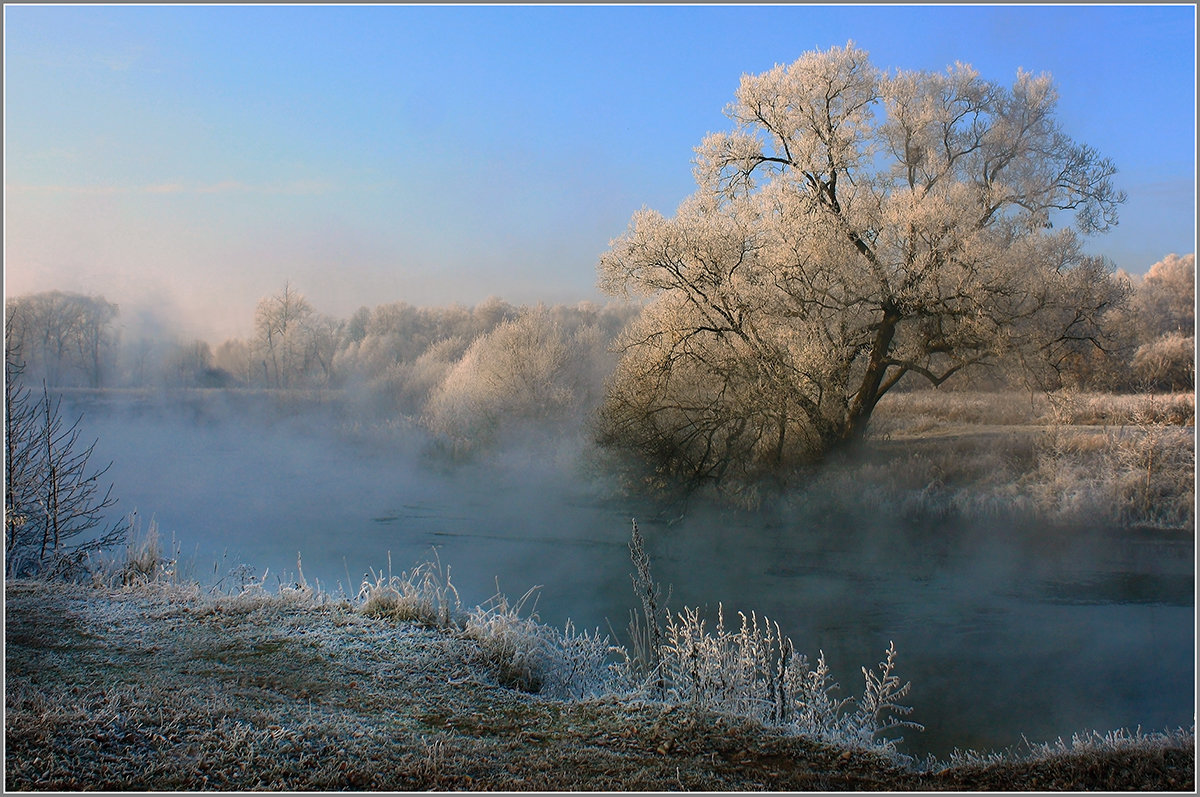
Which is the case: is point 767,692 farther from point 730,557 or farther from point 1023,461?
point 1023,461

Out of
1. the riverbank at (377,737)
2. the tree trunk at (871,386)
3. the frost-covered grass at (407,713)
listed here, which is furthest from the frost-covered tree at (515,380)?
the riverbank at (377,737)

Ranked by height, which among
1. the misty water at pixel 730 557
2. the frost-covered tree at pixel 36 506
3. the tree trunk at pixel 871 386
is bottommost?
the misty water at pixel 730 557

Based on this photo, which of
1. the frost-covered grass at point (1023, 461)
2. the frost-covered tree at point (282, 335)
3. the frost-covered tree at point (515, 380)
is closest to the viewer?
A: the frost-covered grass at point (1023, 461)

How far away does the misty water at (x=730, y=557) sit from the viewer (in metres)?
5.50

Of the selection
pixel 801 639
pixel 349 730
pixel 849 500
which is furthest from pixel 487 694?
pixel 849 500

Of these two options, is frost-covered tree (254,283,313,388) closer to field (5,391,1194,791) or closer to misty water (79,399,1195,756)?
misty water (79,399,1195,756)

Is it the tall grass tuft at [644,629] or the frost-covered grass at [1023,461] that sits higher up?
the frost-covered grass at [1023,461]

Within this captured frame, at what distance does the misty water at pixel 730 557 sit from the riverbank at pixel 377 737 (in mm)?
1718

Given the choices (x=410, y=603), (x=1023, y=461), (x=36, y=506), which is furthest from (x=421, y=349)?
(x=1023, y=461)

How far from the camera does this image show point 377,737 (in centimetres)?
318

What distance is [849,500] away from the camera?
29.4 ft

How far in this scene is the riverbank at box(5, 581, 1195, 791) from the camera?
2859 millimetres

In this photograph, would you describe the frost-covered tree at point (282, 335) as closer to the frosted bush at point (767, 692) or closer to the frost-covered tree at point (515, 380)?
the frost-covered tree at point (515, 380)

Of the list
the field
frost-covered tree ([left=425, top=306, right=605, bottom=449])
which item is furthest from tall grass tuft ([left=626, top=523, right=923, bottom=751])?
frost-covered tree ([left=425, top=306, right=605, bottom=449])
